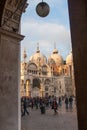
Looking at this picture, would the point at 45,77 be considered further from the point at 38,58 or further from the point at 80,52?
the point at 80,52

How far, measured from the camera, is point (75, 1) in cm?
286

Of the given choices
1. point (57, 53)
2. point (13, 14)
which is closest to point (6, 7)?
point (13, 14)

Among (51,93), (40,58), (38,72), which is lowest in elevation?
(51,93)

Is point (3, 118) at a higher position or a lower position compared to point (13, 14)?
lower

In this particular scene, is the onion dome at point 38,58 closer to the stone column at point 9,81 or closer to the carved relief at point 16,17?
the carved relief at point 16,17

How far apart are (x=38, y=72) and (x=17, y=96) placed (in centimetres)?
5468

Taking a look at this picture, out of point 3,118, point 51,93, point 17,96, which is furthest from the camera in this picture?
point 51,93

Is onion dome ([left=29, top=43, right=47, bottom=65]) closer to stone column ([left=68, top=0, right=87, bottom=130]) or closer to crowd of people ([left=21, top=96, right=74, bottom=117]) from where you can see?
crowd of people ([left=21, top=96, right=74, bottom=117])

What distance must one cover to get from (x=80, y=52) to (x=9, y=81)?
268cm

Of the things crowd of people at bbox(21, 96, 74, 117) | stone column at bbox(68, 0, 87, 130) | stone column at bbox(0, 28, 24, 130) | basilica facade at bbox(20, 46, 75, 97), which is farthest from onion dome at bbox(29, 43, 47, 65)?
stone column at bbox(68, 0, 87, 130)

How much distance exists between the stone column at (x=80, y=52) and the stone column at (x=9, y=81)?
250 centimetres

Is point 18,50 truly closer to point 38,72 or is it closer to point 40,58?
point 38,72

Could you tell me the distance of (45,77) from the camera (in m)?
59.8

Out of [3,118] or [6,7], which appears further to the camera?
[6,7]
